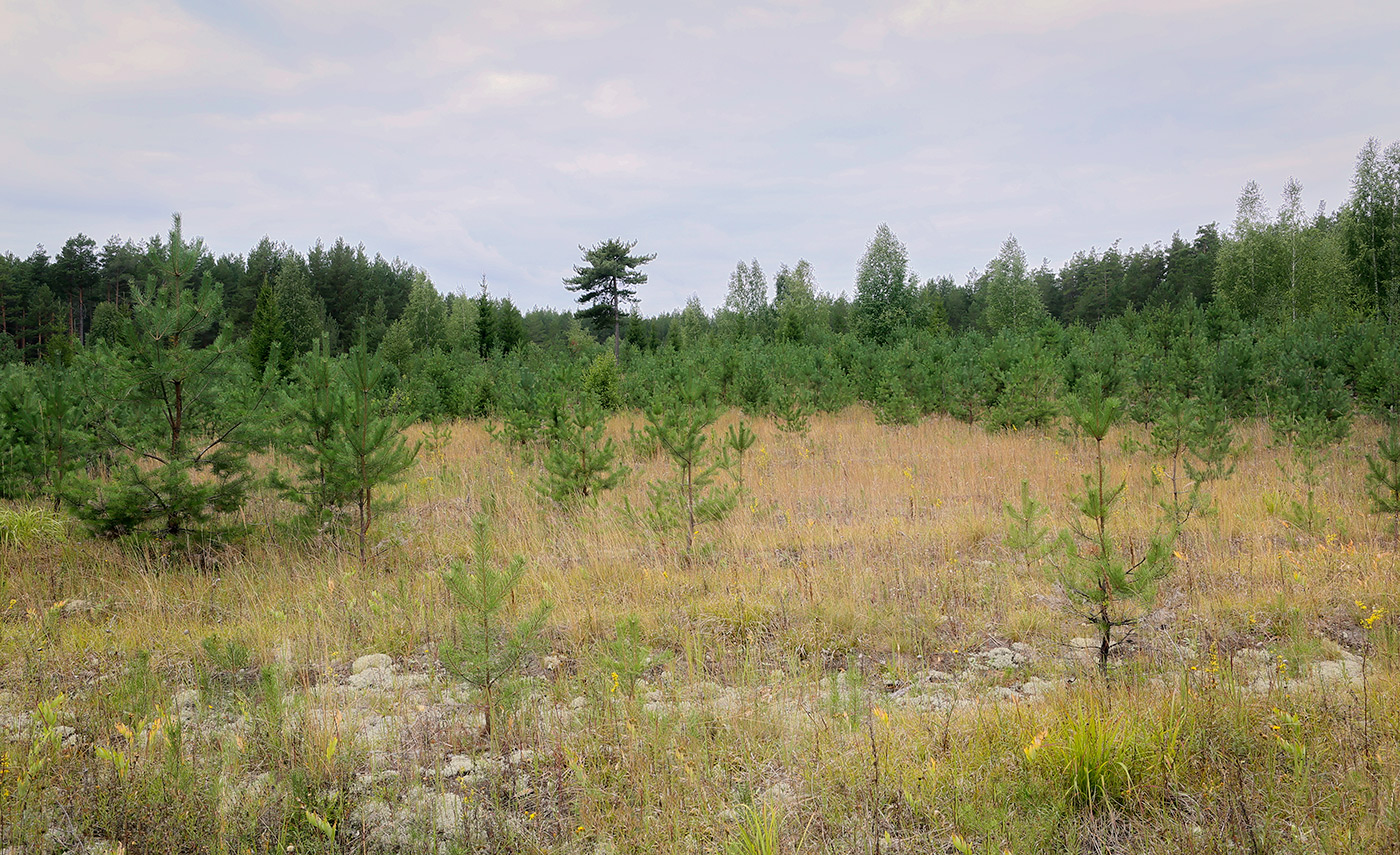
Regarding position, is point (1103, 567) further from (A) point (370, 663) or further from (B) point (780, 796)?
(A) point (370, 663)

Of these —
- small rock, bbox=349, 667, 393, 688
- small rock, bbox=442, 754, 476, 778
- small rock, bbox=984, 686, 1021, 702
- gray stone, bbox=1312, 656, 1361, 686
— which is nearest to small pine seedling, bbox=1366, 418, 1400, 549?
gray stone, bbox=1312, 656, 1361, 686

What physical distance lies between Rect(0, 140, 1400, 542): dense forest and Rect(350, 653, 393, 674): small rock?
9.65ft

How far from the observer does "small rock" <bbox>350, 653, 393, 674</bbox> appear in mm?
4609

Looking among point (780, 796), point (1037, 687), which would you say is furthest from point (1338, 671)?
point (780, 796)

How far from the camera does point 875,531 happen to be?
24.3 feet

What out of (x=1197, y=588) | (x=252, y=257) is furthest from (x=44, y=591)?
(x=252, y=257)

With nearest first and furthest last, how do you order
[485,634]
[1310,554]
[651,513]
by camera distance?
[485,634] → [1310,554] → [651,513]

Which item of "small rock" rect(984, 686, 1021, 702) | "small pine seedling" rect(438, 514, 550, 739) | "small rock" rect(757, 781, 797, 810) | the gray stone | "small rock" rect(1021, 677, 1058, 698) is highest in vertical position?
"small pine seedling" rect(438, 514, 550, 739)

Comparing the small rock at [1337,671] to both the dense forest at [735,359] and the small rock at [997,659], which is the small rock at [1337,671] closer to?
the small rock at [997,659]

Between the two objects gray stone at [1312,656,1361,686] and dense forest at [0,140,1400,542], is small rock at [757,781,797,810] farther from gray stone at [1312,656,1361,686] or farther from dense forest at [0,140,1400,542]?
dense forest at [0,140,1400,542]

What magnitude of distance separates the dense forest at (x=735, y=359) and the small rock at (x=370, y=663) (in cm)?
294

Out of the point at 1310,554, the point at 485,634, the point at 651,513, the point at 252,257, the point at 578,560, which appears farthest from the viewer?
the point at 252,257

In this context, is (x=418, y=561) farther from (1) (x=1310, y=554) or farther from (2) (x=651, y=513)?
(1) (x=1310, y=554)

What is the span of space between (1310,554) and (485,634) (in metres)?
6.69
